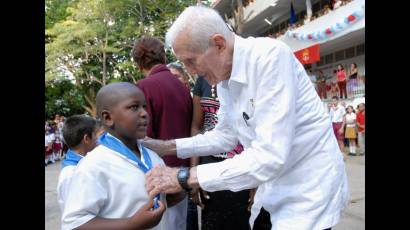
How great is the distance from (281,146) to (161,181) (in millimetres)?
528

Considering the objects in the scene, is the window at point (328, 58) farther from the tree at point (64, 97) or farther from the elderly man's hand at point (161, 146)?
the elderly man's hand at point (161, 146)

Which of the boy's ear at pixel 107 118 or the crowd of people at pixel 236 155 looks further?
the boy's ear at pixel 107 118

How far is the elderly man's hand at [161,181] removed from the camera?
1750 mm

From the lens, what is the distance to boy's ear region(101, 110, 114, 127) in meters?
2.02

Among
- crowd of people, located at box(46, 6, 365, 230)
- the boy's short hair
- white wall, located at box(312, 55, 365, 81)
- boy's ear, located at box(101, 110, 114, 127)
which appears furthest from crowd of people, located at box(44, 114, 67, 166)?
crowd of people, located at box(46, 6, 365, 230)

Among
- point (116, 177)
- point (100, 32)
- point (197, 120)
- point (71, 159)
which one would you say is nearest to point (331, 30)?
point (100, 32)

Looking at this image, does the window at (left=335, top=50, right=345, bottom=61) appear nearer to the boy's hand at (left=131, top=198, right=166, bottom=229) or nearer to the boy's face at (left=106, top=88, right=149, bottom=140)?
the boy's face at (left=106, top=88, right=149, bottom=140)

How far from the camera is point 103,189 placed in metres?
1.78

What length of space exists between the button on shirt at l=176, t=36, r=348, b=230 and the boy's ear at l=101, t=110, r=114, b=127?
0.53 meters

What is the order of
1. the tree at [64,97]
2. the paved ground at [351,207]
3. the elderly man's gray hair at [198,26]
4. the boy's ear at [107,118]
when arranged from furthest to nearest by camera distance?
1. the tree at [64,97]
2. the paved ground at [351,207]
3. the boy's ear at [107,118]
4. the elderly man's gray hair at [198,26]

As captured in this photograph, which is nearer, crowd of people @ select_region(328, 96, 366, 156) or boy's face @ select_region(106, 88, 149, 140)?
boy's face @ select_region(106, 88, 149, 140)

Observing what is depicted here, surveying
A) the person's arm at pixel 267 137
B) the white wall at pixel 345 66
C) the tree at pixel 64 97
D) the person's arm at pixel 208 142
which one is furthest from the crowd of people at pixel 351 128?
the tree at pixel 64 97
